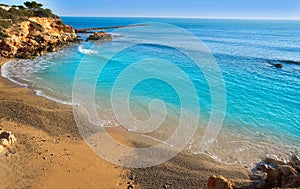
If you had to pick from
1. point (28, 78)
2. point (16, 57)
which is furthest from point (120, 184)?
point (16, 57)

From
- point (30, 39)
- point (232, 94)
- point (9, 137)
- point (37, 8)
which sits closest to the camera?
point (9, 137)

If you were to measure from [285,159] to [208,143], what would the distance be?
11.7 feet

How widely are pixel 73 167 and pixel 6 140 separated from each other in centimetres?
346

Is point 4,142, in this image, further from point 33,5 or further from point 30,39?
point 33,5

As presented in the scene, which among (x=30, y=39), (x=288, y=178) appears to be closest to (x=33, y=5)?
(x=30, y=39)

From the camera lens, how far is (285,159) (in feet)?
33.5

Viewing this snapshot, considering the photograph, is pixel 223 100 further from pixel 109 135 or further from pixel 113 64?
pixel 113 64

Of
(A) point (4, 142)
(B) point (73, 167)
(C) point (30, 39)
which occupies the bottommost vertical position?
(B) point (73, 167)

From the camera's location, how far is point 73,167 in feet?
29.5

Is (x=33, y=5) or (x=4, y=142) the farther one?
(x=33, y=5)

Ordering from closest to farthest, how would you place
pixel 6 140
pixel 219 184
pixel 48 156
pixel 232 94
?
pixel 219 184 → pixel 48 156 → pixel 6 140 → pixel 232 94

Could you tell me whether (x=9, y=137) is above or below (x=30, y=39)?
below

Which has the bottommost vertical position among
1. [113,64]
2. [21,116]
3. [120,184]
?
[120,184]

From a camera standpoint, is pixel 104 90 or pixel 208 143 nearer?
pixel 208 143
